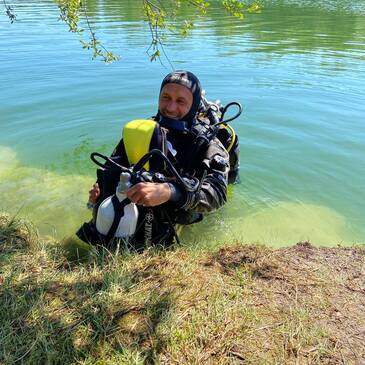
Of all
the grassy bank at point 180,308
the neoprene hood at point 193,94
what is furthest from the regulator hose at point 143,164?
the neoprene hood at point 193,94

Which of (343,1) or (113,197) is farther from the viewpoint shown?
(343,1)

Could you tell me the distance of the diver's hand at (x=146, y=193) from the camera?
2.82 meters

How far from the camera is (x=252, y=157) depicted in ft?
20.9

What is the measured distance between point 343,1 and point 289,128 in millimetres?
19006

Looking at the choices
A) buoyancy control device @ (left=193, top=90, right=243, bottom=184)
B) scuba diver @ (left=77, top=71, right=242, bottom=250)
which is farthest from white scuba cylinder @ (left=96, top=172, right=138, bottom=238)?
buoyancy control device @ (left=193, top=90, right=243, bottom=184)

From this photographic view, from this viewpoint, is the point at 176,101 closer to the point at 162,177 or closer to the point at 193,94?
the point at 193,94

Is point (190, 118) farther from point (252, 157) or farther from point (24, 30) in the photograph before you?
point (24, 30)

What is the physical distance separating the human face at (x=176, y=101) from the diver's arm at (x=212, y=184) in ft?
1.27

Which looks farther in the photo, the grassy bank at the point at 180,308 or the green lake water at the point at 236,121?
the green lake water at the point at 236,121

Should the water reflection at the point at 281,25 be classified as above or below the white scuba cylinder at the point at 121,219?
below

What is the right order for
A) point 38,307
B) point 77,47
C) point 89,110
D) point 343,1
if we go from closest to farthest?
point 38,307 < point 89,110 < point 77,47 < point 343,1

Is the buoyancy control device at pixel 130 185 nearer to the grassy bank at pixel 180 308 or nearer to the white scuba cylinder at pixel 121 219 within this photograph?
the white scuba cylinder at pixel 121 219

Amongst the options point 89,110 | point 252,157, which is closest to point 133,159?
point 252,157

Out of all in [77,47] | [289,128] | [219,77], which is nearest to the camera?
[289,128]
